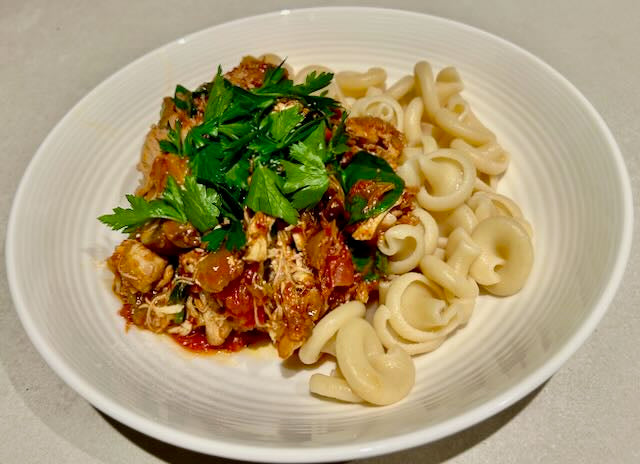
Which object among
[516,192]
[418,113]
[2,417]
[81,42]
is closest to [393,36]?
[418,113]

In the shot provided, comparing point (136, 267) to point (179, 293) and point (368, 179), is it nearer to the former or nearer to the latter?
point (179, 293)

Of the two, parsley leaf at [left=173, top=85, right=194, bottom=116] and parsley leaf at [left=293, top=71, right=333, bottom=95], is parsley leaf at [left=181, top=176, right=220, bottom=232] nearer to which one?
parsley leaf at [left=173, top=85, right=194, bottom=116]

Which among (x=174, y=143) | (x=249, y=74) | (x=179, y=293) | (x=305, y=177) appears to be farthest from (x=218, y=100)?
(x=179, y=293)

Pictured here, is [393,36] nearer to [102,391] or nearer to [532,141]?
[532,141]

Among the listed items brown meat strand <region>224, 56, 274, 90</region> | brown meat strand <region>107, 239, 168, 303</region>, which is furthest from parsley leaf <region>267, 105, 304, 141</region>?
brown meat strand <region>107, 239, 168, 303</region>

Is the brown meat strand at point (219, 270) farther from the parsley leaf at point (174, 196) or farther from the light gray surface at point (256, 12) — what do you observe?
the light gray surface at point (256, 12)
